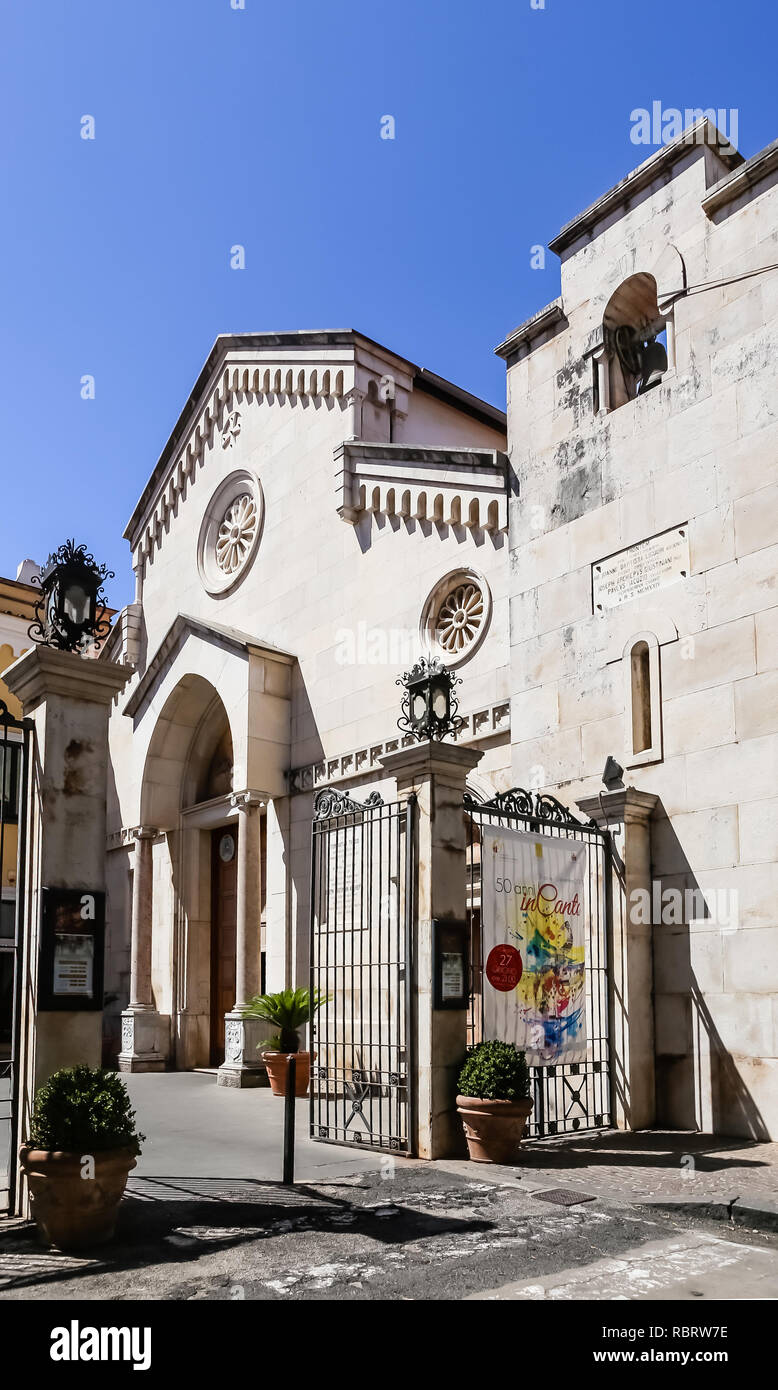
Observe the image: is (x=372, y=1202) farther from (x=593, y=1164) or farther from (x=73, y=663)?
(x=73, y=663)

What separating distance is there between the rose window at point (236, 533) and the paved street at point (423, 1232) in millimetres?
13632

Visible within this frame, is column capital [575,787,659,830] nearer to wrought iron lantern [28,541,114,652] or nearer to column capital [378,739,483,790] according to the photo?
column capital [378,739,483,790]

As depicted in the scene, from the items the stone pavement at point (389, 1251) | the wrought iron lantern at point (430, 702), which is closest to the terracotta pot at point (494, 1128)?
the stone pavement at point (389, 1251)

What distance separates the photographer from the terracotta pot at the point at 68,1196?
7633 mm

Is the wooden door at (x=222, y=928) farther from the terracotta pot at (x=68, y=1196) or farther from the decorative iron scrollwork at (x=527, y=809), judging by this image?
the terracotta pot at (x=68, y=1196)

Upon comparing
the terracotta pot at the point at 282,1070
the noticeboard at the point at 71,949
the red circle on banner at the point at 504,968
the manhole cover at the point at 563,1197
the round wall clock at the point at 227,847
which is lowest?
the terracotta pot at the point at 282,1070

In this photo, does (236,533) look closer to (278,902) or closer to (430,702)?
(278,902)

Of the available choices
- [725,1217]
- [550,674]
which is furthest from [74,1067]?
[550,674]

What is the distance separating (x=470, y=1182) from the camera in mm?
9852

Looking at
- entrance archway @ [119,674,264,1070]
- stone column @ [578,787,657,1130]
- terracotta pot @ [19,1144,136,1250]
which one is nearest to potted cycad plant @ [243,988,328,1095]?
stone column @ [578,787,657,1130]

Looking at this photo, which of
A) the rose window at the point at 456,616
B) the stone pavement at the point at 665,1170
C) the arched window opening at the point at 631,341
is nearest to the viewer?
the stone pavement at the point at 665,1170

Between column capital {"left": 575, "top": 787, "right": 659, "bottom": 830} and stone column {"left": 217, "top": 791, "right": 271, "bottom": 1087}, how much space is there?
7.72m
